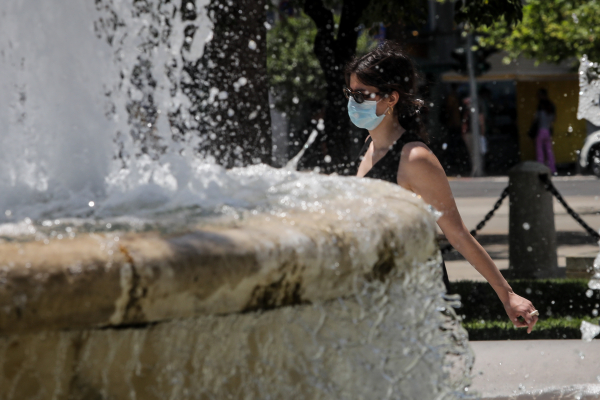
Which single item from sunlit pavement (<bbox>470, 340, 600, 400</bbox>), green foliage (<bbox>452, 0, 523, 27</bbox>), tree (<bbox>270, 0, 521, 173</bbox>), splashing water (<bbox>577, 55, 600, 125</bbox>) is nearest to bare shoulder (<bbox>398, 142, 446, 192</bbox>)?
sunlit pavement (<bbox>470, 340, 600, 400</bbox>)

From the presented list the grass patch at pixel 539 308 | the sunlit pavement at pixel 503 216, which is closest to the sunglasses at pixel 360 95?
the grass patch at pixel 539 308

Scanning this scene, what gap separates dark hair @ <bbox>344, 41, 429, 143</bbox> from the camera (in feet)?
9.48

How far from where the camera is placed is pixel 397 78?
9.54 feet

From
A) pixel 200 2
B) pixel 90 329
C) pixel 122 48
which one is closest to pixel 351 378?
pixel 90 329

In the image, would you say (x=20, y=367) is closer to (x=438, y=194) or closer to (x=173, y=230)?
(x=173, y=230)

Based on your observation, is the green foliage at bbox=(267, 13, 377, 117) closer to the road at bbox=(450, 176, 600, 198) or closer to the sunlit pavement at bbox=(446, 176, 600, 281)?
the road at bbox=(450, 176, 600, 198)

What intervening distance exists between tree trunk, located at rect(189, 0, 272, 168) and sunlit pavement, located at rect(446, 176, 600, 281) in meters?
2.75

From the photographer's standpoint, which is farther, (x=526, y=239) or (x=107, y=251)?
(x=526, y=239)

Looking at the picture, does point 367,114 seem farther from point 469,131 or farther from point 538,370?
point 469,131

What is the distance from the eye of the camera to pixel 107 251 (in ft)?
4.64

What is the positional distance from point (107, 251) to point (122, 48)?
2343 mm

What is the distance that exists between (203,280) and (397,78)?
64.8 inches

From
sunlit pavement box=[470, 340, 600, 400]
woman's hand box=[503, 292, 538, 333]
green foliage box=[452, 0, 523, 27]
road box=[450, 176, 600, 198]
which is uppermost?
green foliage box=[452, 0, 523, 27]

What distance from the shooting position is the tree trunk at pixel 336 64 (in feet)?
25.3
